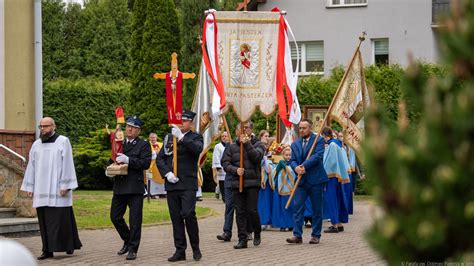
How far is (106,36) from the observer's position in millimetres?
52219

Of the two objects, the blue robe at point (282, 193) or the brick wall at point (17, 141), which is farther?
the blue robe at point (282, 193)

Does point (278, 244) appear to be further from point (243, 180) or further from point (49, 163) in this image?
point (49, 163)

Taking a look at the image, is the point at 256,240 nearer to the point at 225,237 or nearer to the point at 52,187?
the point at 225,237

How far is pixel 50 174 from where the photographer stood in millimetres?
13211

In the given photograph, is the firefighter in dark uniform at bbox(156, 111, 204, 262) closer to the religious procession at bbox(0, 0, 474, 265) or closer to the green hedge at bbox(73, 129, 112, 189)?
the religious procession at bbox(0, 0, 474, 265)

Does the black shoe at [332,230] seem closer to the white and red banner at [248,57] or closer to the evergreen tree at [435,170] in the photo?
the white and red banner at [248,57]

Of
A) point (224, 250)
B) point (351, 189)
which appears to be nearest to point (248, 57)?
point (224, 250)

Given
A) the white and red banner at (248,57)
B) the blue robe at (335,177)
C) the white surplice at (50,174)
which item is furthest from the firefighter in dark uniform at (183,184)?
the blue robe at (335,177)

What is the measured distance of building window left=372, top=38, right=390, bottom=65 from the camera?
3666 centimetres

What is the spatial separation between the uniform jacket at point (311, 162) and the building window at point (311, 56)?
2257cm

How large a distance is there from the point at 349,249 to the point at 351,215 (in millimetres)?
7427

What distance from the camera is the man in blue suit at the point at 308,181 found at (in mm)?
14906

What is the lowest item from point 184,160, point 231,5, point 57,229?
point 57,229

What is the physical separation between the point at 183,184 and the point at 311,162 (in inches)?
106
